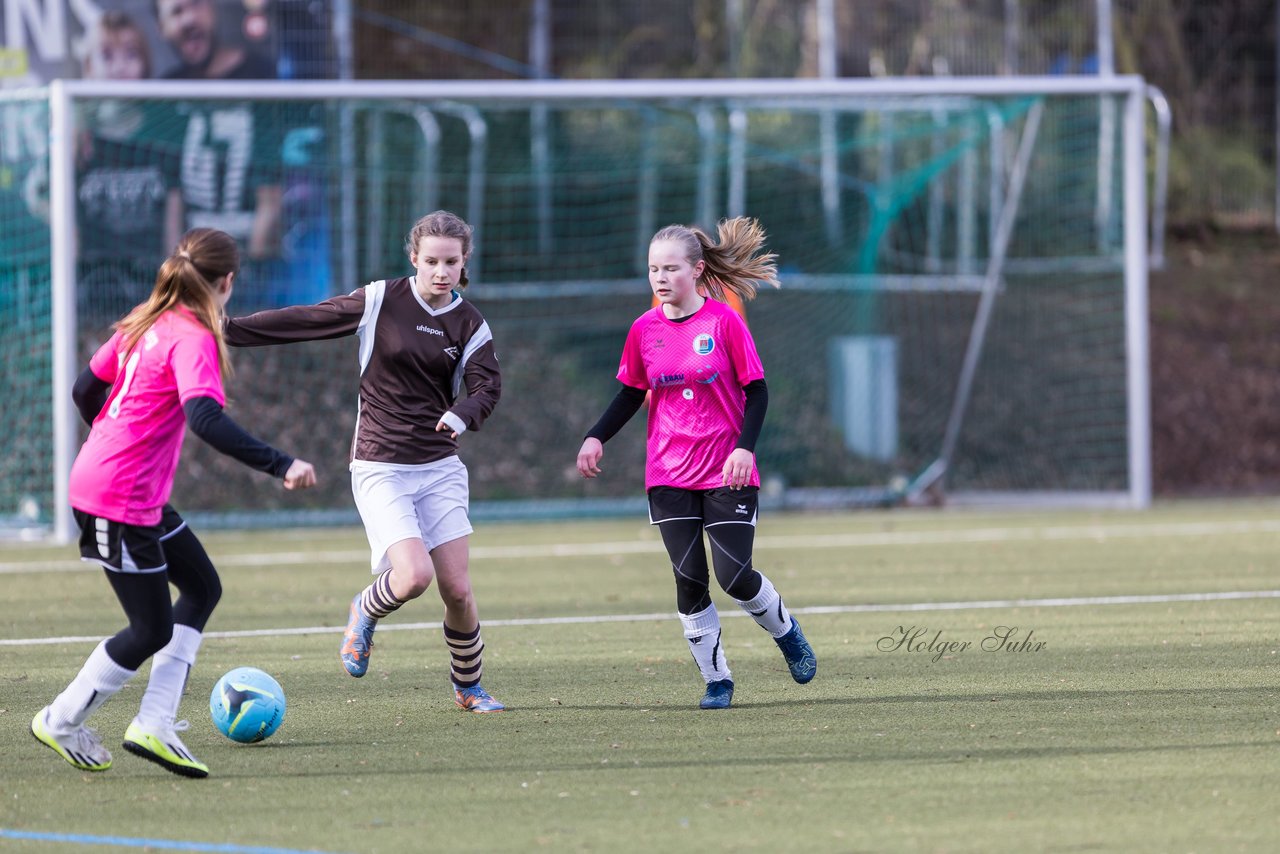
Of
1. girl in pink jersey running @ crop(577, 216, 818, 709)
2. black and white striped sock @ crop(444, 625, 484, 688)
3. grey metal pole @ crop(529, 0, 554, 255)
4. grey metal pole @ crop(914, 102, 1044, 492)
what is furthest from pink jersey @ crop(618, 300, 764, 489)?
grey metal pole @ crop(529, 0, 554, 255)

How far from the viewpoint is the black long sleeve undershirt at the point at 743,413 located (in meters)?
5.95

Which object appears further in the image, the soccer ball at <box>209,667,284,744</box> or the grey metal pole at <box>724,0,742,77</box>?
the grey metal pole at <box>724,0,742,77</box>

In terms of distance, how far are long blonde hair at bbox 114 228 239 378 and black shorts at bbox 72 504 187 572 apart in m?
0.50

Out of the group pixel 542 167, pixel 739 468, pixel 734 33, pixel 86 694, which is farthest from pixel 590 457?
pixel 734 33

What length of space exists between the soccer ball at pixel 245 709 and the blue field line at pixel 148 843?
3.68ft

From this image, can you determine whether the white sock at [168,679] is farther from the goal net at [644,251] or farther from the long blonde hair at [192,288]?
the goal net at [644,251]

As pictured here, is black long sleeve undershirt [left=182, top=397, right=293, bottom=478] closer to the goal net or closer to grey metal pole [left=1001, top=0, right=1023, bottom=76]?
the goal net

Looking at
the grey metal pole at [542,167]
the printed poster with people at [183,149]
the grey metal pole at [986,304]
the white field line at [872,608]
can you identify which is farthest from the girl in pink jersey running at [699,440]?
the grey metal pole at [542,167]

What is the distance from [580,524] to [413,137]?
505 centimetres

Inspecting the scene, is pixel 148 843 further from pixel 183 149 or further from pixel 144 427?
pixel 183 149

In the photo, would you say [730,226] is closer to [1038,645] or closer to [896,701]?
[896,701]

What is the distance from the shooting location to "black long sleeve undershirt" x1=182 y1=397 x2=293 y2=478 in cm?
461

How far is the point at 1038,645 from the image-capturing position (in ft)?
→ 23.8

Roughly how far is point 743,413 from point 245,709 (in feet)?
6.69
